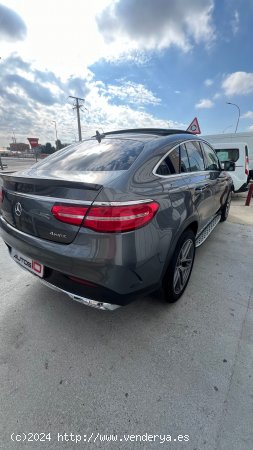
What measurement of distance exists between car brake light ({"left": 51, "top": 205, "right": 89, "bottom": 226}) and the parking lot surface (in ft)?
3.60

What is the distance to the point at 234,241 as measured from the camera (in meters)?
4.28

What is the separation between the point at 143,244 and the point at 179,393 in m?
1.03

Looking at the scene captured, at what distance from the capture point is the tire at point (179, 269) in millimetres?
2188

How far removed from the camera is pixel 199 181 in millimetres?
2711

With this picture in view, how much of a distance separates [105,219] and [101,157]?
833mm

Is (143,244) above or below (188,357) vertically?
above

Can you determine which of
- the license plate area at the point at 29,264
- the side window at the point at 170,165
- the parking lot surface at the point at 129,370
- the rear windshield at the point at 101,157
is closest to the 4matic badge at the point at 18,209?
the license plate area at the point at 29,264

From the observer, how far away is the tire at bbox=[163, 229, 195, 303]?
86.1 inches

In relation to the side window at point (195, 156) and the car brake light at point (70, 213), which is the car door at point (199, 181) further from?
the car brake light at point (70, 213)

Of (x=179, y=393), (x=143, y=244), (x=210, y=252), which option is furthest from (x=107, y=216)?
(x=210, y=252)

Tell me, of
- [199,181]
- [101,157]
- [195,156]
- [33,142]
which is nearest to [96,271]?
[101,157]

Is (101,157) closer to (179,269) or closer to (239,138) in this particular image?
(179,269)

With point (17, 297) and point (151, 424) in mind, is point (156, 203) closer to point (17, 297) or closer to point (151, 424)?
point (151, 424)

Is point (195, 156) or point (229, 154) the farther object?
point (229, 154)
